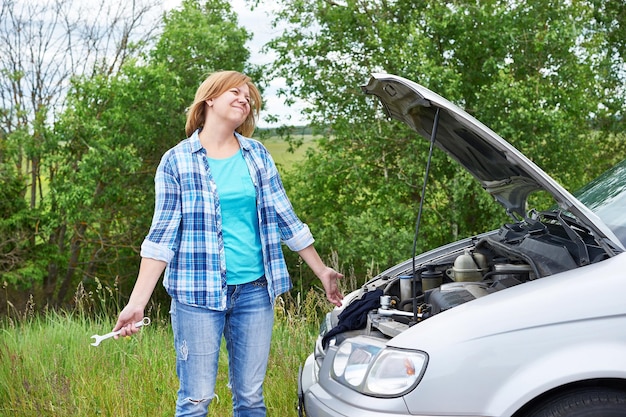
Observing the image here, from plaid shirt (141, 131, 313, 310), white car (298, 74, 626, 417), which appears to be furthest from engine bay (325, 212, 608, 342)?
plaid shirt (141, 131, 313, 310)

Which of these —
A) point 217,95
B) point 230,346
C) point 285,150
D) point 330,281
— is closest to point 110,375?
point 230,346

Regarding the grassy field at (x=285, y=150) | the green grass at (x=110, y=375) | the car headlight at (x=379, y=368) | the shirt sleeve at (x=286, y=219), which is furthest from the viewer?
the grassy field at (x=285, y=150)

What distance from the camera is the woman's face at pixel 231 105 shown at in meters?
3.38

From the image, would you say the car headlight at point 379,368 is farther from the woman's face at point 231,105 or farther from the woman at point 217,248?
the woman's face at point 231,105

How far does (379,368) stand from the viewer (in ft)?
9.22

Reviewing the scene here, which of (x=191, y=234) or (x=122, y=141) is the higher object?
(x=122, y=141)

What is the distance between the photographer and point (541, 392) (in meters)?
2.58

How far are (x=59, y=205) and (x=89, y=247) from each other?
2.22 m

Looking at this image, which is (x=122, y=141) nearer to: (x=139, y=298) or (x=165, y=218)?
(x=165, y=218)

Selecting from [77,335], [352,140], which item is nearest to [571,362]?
[77,335]

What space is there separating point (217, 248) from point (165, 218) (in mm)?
238

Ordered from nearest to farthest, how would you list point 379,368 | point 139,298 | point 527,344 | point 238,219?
1. point 527,344
2. point 379,368
3. point 139,298
4. point 238,219

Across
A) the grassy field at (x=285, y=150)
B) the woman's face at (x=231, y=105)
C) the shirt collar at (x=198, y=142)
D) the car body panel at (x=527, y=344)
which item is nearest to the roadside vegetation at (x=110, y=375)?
the shirt collar at (x=198, y=142)

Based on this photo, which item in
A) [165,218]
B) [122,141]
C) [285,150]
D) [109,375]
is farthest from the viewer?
[285,150]
